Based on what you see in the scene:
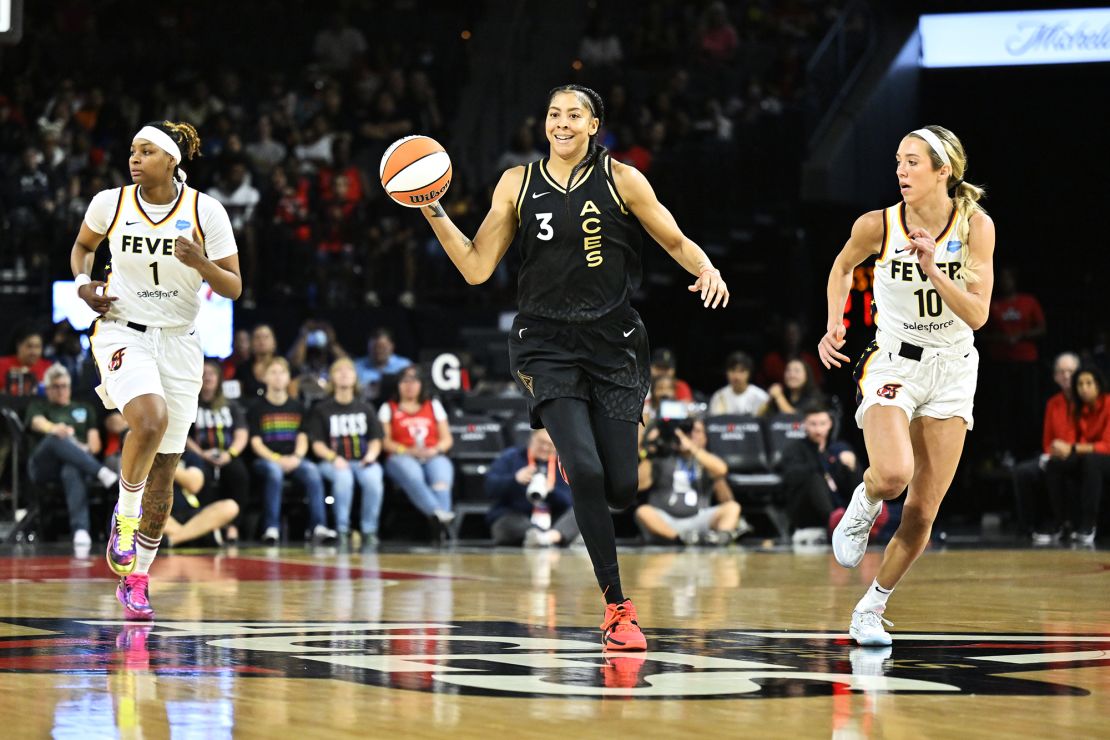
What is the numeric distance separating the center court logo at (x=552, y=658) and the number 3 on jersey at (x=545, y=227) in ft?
4.95

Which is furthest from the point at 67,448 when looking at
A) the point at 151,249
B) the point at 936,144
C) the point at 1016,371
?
the point at 1016,371

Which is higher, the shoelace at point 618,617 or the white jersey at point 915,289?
the white jersey at point 915,289

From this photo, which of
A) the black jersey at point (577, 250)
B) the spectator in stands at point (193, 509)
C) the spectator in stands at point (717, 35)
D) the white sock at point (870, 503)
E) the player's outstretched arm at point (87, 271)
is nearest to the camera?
the black jersey at point (577, 250)

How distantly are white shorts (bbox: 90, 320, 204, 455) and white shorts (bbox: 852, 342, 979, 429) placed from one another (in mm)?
3131

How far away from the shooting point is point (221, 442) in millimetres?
14328

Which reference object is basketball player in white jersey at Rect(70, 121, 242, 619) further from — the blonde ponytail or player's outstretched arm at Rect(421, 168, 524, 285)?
the blonde ponytail

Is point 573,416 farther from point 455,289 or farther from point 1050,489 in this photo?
point 455,289

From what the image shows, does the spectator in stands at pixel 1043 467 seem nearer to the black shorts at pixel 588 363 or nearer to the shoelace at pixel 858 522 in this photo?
the shoelace at pixel 858 522

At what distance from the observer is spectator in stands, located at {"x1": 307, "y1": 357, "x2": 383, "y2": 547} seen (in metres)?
14.7

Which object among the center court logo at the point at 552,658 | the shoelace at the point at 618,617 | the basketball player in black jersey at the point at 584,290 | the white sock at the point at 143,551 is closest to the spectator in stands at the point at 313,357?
the white sock at the point at 143,551

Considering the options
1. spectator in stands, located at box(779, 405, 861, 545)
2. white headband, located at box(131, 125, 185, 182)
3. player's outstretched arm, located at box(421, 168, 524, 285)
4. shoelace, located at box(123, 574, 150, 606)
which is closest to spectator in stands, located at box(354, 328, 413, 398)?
spectator in stands, located at box(779, 405, 861, 545)

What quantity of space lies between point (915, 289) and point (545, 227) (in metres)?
1.44

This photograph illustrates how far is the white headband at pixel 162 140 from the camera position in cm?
760

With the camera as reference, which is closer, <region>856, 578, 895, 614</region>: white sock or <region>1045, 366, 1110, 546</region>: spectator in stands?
<region>856, 578, 895, 614</region>: white sock
